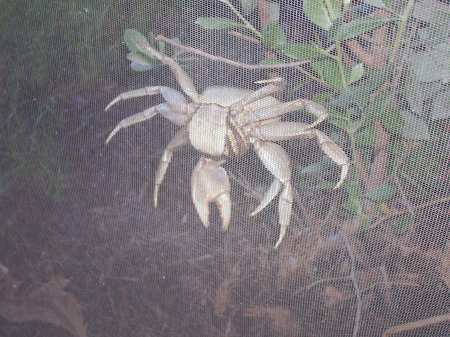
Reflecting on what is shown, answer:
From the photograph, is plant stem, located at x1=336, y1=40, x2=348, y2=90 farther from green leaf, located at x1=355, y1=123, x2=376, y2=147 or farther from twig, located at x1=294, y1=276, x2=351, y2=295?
twig, located at x1=294, y1=276, x2=351, y2=295

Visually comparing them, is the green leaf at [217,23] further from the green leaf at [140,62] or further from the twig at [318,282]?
the twig at [318,282]

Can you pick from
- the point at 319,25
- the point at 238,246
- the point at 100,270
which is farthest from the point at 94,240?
the point at 319,25

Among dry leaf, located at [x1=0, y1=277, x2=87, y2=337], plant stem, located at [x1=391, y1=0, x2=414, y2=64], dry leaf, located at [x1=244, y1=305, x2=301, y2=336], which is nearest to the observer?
plant stem, located at [x1=391, y1=0, x2=414, y2=64]

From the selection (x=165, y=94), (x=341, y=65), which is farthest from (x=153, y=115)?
(x=341, y=65)

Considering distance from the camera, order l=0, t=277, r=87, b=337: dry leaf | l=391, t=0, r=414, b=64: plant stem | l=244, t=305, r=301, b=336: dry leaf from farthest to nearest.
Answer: l=0, t=277, r=87, b=337: dry leaf
l=244, t=305, r=301, b=336: dry leaf
l=391, t=0, r=414, b=64: plant stem

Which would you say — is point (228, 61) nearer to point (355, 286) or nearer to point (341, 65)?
point (341, 65)

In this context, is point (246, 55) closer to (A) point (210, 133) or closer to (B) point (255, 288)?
(A) point (210, 133)

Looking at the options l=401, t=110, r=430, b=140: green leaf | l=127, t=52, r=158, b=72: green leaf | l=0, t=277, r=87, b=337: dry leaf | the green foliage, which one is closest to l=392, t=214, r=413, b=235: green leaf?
the green foliage

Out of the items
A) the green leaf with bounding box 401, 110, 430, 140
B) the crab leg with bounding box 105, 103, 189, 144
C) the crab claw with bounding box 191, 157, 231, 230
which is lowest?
the crab claw with bounding box 191, 157, 231, 230

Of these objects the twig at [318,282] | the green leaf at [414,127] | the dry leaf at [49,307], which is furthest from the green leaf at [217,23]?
the dry leaf at [49,307]
